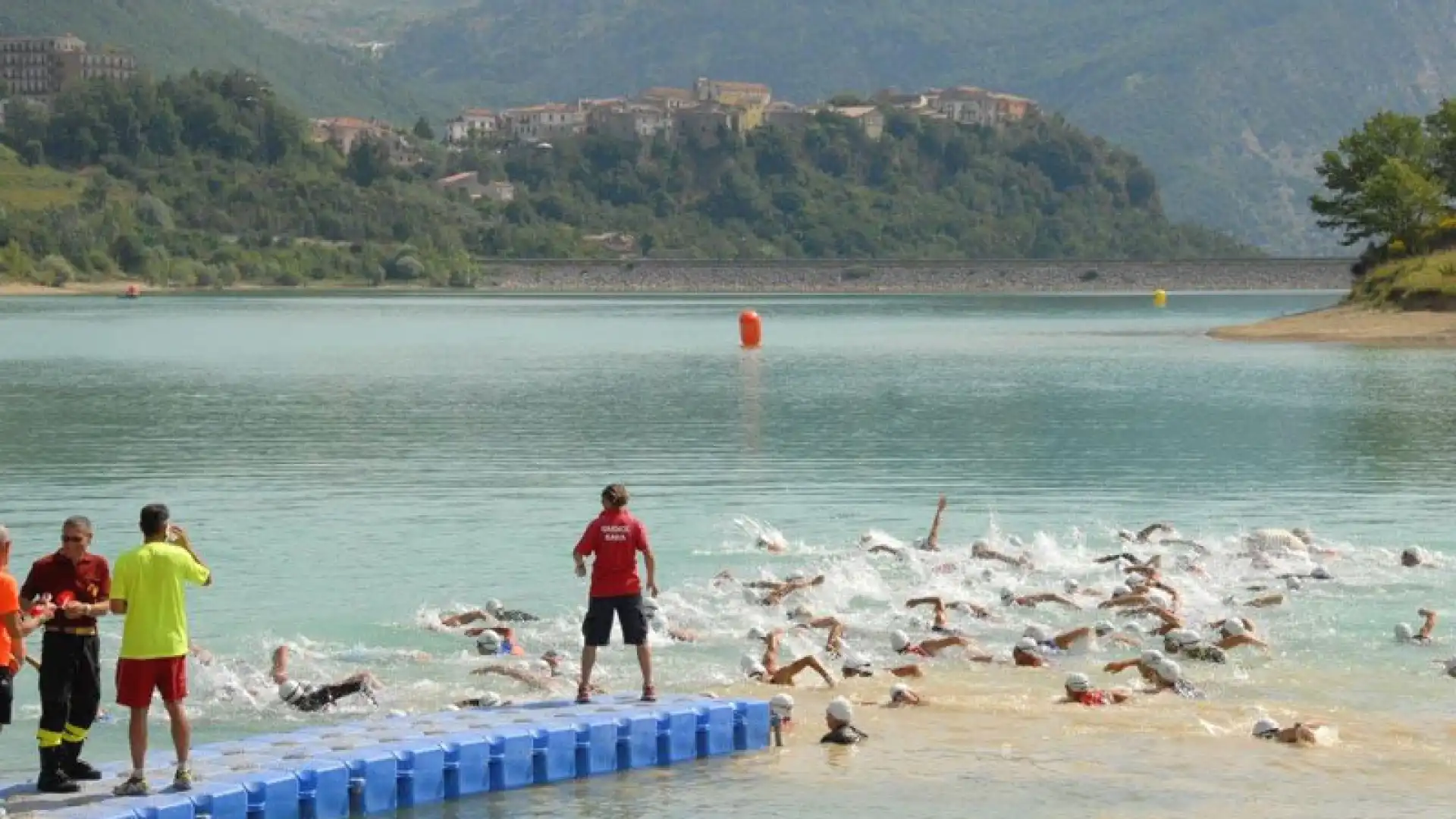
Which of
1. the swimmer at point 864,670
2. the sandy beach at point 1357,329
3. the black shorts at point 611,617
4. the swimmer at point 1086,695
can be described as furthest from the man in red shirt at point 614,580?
the sandy beach at point 1357,329

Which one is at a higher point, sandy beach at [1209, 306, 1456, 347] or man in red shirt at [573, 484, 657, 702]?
man in red shirt at [573, 484, 657, 702]

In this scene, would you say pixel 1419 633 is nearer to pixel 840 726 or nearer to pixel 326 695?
pixel 840 726

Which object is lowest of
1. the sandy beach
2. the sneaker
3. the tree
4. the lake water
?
the sandy beach

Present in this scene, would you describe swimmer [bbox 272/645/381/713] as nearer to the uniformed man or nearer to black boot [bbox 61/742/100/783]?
black boot [bbox 61/742/100/783]

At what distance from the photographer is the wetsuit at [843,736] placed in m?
23.6

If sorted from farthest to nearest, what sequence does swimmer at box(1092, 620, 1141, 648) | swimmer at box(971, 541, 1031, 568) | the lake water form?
swimmer at box(971, 541, 1031, 568)
swimmer at box(1092, 620, 1141, 648)
the lake water

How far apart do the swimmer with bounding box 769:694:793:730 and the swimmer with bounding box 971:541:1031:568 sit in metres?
A: 11.7

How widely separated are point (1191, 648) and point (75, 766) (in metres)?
13.8

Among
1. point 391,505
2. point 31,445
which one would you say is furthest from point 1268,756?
point 31,445

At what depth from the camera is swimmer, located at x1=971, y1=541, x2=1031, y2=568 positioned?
3559cm

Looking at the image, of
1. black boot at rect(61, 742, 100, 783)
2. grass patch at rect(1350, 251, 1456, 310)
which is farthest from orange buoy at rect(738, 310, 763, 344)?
black boot at rect(61, 742, 100, 783)

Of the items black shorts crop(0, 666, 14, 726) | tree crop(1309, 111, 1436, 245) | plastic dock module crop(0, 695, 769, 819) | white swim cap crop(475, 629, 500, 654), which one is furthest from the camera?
tree crop(1309, 111, 1436, 245)

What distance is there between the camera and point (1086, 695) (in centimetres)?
2550

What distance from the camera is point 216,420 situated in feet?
233
